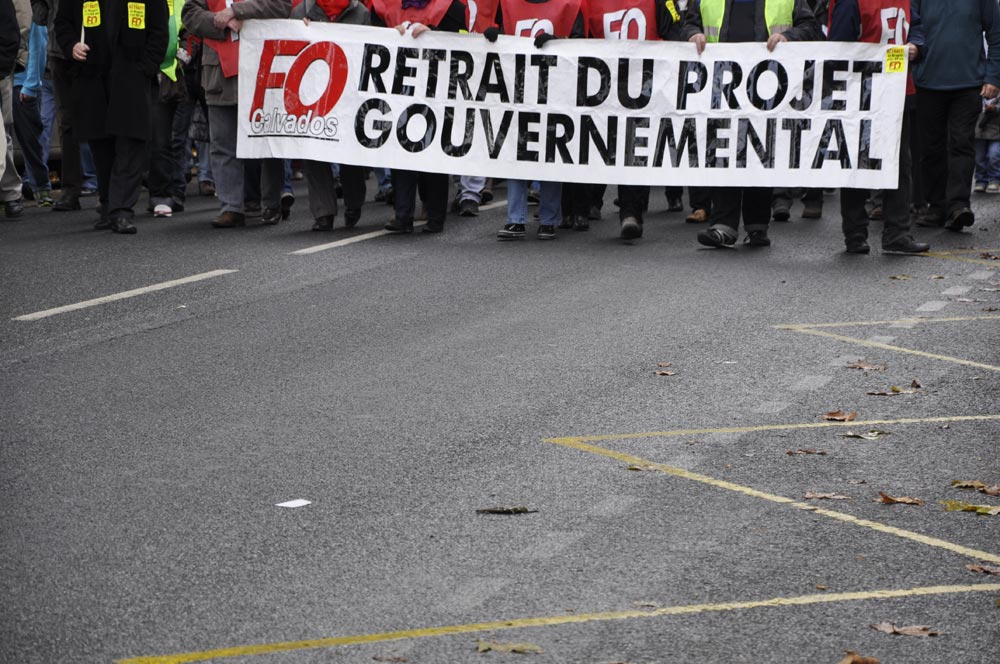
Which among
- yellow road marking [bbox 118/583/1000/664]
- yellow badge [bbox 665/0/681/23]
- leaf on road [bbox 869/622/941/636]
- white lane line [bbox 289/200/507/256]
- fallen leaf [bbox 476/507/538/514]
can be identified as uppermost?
yellow badge [bbox 665/0/681/23]

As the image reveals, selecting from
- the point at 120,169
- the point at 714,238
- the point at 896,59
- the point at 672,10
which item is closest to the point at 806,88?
the point at 896,59

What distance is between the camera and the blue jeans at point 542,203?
12.6 m

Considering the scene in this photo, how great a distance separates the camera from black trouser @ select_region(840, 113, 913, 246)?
11.5m

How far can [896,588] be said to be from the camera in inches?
176

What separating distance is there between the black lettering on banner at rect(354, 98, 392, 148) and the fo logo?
243mm

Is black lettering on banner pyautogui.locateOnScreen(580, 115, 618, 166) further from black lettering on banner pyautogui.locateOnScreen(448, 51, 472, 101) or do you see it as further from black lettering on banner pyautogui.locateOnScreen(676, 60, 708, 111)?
black lettering on banner pyautogui.locateOnScreen(448, 51, 472, 101)

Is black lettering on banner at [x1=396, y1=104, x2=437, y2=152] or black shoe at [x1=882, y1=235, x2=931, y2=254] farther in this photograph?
black lettering on banner at [x1=396, y1=104, x2=437, y2=152]

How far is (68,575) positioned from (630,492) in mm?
1888

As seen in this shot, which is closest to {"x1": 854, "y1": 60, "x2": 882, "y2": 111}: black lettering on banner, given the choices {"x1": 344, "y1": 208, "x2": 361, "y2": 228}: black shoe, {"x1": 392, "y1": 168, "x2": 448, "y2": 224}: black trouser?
{"x1": 392, "y1": 168, "x2": 448, "y2": 224}: black trouser

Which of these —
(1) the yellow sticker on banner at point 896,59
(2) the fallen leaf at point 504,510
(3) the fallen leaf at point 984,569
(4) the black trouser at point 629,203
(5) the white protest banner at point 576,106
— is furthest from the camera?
(4) the black trouser at point 629,203

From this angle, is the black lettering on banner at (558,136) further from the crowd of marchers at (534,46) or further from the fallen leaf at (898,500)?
the fallen leaf at (898,500)

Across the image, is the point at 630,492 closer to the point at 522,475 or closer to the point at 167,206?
the point at 522,475

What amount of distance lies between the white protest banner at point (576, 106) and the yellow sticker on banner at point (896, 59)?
2 cm

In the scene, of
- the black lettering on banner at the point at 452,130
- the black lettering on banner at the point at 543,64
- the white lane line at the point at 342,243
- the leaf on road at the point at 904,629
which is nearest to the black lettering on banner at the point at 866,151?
the black lettering on banner at the point at 543,64
